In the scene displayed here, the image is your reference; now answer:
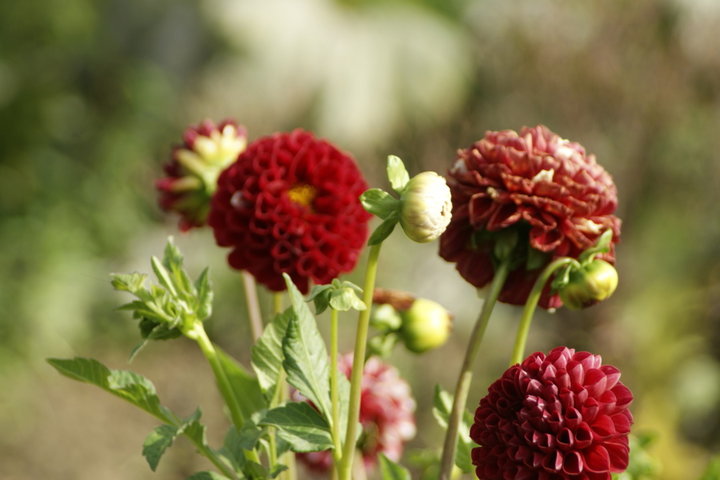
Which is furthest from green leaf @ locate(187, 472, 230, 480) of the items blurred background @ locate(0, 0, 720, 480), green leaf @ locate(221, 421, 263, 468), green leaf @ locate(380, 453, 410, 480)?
blurred background @ locate(0, 0, 720, 480)

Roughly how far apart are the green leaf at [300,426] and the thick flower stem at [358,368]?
1 cm

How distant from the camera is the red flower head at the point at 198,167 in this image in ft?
2.34

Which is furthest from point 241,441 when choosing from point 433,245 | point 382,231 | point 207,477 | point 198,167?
point 433,245

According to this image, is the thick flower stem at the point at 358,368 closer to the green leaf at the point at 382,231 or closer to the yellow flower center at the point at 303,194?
the green leaf at the point at 382,231

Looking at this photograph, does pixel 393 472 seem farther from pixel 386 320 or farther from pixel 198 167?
pixel 198 167

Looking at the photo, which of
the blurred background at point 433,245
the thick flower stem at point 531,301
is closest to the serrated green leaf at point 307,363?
the thick flower stem at point 531,301

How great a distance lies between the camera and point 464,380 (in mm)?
483

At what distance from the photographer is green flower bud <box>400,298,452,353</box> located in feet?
2.00

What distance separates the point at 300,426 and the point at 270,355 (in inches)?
2.3

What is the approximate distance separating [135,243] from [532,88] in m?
1.56

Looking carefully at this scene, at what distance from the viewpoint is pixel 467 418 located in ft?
1.75

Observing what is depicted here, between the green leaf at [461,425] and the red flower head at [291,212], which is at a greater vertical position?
the red flower head at [291,212]

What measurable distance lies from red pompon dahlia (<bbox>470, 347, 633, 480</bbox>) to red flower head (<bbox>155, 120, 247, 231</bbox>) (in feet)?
1.21

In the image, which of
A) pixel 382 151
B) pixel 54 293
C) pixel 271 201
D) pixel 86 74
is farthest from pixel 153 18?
pixel 271 201
